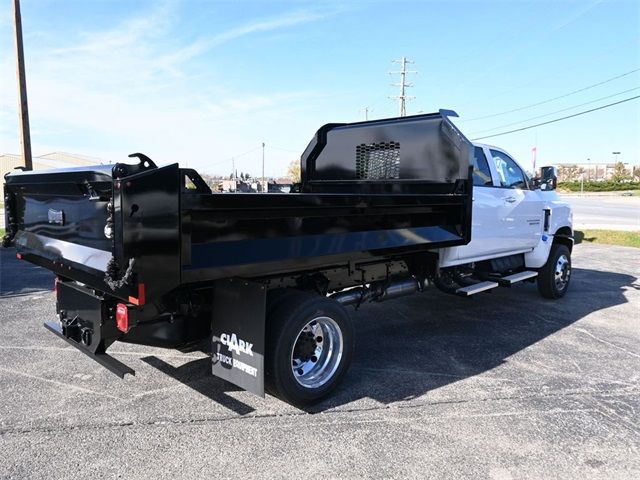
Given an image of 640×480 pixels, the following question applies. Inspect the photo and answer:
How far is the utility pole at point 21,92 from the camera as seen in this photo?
13852 mm

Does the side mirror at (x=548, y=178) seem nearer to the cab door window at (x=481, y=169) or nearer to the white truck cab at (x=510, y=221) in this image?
the white truck cab at (x=510, y=221)

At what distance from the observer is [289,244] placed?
3.59 m

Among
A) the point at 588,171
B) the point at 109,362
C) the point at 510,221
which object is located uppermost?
the point at 588,171

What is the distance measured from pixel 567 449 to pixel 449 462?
0.83 m

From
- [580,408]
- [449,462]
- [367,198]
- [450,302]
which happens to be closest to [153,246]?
[367,198]

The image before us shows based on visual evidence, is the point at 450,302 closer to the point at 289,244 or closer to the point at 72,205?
the point at 289,244

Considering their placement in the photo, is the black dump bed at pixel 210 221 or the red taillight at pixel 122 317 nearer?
the black dump bed at pixel 210 221

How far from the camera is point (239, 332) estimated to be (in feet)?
11.7

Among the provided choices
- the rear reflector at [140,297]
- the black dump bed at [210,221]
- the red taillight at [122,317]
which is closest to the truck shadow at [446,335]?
the black dump bed at [210,221]

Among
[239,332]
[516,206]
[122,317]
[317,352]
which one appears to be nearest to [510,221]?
[516,206]

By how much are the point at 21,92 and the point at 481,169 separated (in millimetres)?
13478

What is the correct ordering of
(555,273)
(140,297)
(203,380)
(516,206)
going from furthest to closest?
(555,273)
(516,206)
(203,380)
(140,297)

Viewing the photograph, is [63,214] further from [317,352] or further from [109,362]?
[317,352]

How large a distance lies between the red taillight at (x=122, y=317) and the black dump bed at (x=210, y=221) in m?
0.20
